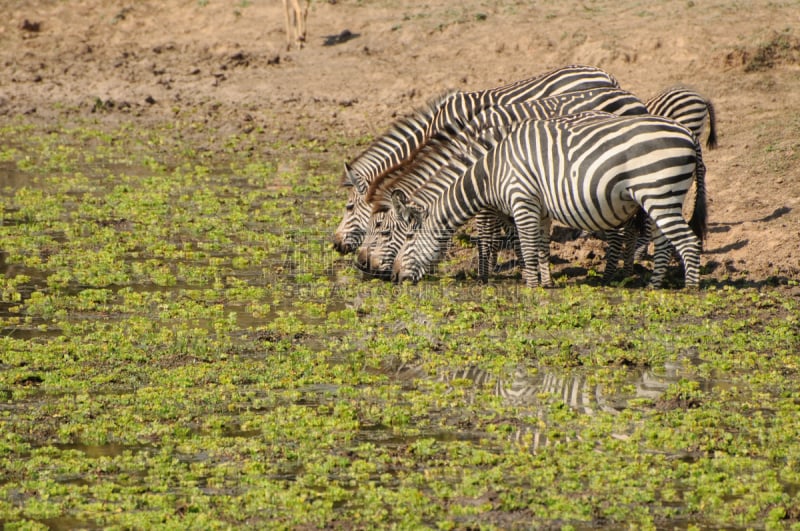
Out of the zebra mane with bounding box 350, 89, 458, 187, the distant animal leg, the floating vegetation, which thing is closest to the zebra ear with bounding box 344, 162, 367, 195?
the zebra mane with bounding box 350, 89, 458, 187

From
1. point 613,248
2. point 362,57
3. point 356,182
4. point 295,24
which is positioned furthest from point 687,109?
point 295,24

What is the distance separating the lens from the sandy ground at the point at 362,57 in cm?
1816

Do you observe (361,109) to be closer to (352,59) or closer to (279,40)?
(352,59)

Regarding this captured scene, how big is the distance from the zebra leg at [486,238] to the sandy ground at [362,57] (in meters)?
4.31

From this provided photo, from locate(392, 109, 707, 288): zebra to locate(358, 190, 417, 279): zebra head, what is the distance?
10 centimetres

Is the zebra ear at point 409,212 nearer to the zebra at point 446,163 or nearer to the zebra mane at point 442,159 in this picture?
the zebra at point 446,163

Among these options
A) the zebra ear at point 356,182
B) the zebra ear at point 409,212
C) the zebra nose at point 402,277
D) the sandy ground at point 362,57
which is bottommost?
the zebra nose at point 402,277

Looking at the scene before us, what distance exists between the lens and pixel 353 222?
12.4 metres

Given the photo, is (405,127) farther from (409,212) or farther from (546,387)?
(546,387)

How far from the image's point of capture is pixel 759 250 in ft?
37.2

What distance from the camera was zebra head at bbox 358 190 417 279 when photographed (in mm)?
11453

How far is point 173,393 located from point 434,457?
6.87 feet

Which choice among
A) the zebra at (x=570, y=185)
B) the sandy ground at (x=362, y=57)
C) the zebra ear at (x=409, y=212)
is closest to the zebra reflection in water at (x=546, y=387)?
the zebra at (x=570, y=185)

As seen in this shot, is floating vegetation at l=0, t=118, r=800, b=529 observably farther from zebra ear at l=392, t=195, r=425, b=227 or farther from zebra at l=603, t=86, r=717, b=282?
zebra at l=603, t=86, r=717, b=282
